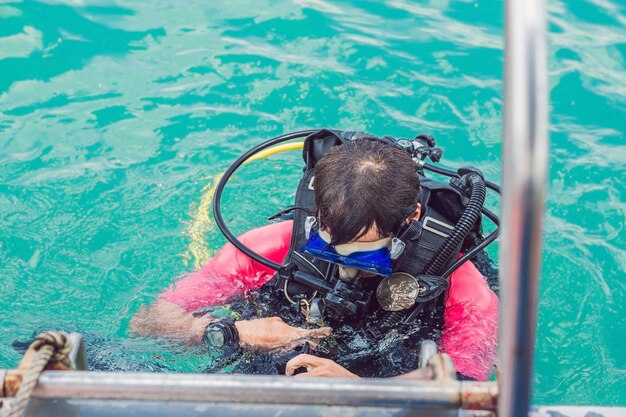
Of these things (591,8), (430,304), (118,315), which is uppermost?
(591,8)

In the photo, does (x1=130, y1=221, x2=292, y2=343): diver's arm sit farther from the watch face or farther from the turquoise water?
the watch face

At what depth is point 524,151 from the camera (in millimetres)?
882

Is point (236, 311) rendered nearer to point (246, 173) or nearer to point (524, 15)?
point (246, 173)

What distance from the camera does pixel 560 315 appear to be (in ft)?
12.5

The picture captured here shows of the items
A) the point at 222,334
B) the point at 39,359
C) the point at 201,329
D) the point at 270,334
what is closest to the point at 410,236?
the point at 270,334

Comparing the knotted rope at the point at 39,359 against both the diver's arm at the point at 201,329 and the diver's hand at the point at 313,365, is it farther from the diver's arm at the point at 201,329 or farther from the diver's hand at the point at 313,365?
the diver's arm at the point at 201,329

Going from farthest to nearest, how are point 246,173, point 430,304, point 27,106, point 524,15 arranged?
point 27,106 < point 246,173 < point 430,304 < point 524,15

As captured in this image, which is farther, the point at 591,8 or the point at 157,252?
the point at 591,8

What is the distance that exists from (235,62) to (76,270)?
2.30 metres

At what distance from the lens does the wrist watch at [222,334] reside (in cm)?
267

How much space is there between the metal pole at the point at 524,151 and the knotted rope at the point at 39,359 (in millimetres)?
827

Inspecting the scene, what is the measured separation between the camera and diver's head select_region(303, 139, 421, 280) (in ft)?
8.36

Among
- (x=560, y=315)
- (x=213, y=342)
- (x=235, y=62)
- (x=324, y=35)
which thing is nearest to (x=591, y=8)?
(x=324, y=35)

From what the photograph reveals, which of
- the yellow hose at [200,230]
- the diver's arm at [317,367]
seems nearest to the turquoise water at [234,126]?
the yellow hose at [200,230]
